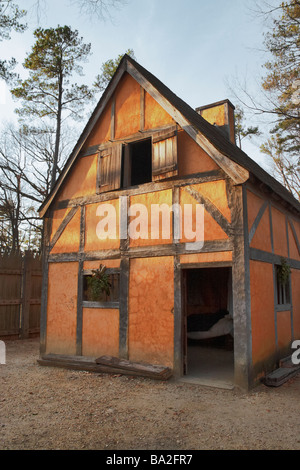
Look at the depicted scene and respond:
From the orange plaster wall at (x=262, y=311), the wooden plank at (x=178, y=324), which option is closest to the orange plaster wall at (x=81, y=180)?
the wooden plank at (x=178, y=324)

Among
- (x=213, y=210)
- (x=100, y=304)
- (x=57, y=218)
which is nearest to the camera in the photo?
(x=213, y=210)

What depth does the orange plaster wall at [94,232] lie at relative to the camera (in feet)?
27.0

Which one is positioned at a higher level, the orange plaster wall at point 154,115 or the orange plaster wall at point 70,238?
the orange plaster wall at point 154,115

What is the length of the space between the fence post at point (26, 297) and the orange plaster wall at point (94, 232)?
420cm

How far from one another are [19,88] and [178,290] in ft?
52.7

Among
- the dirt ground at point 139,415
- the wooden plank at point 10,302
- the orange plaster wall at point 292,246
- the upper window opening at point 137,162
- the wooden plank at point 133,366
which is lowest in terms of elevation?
the dirt ground at point 139,415

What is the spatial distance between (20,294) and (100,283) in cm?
480

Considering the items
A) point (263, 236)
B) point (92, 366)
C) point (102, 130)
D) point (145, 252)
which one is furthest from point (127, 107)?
point (92, 366)

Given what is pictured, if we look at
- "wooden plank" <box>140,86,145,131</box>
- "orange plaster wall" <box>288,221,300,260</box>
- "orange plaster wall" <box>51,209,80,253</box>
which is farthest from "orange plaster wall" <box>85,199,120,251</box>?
"orange plaster wall" <box>288,221,300,260</box>

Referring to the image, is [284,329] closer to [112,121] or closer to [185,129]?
[185,129]

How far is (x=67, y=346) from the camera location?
8.59 meters

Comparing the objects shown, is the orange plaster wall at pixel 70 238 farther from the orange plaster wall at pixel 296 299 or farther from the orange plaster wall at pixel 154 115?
the orange plaster wall at pixel 296 299

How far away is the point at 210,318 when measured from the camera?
34.5ft
